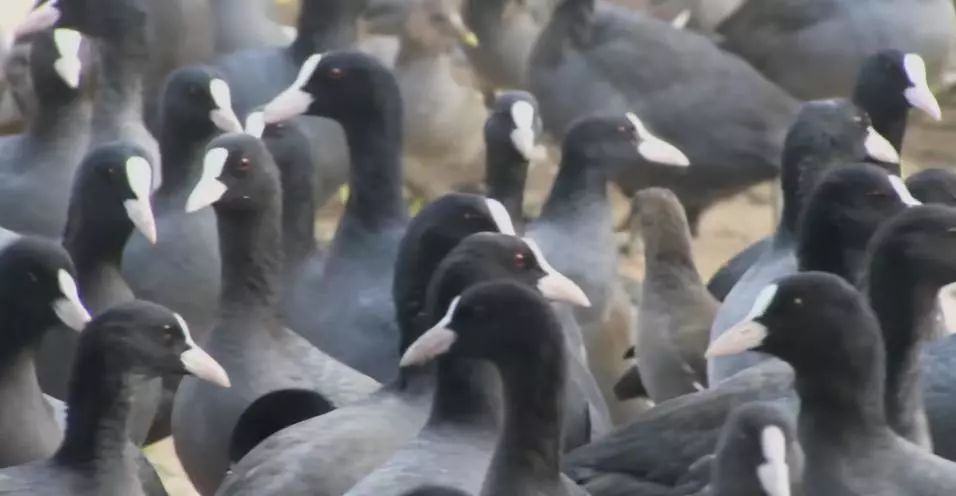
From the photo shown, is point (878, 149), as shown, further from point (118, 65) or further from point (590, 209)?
point (118, 65)

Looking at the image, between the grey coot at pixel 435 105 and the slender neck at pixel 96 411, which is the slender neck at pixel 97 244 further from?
the grey coot at pixel 435 105

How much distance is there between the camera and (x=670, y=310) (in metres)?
6.44

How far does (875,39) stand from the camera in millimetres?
8906

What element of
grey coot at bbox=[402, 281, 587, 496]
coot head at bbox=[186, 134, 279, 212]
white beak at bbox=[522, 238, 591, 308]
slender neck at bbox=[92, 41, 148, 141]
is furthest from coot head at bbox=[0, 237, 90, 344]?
slender neck at bbox=[92, 41, 148, 141]

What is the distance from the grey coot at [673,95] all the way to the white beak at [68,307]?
3.15m

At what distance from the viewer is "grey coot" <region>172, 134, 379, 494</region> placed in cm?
542

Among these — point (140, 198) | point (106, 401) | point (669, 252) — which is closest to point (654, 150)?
point (669, 252)

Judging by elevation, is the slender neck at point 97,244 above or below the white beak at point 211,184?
below

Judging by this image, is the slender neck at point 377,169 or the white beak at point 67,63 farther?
the white beak at point 67,63


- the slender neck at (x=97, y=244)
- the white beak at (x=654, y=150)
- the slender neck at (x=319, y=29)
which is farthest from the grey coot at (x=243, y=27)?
the slender neck at (x=97, y=244)

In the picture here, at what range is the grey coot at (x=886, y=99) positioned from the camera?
693 cm

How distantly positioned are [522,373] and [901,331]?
4.00ft

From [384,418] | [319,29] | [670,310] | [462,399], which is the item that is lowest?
[670,310]

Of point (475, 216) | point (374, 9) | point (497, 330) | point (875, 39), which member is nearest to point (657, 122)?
point (875, 39)
